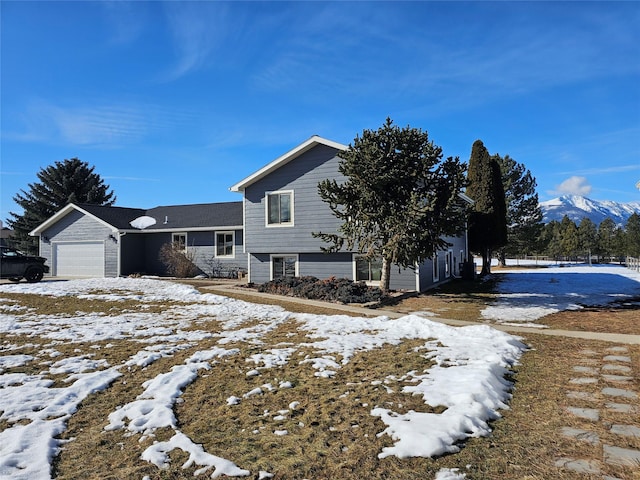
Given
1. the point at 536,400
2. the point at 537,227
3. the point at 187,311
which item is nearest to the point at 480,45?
the point at 536,400

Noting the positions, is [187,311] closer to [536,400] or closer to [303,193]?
[303,193]

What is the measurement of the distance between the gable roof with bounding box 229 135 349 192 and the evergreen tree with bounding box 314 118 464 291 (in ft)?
9.56

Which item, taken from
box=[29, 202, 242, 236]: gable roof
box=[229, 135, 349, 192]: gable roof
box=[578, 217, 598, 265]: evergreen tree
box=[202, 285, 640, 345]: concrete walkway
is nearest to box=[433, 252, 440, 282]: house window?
box=[229, 135, 349, 192]: gable roof

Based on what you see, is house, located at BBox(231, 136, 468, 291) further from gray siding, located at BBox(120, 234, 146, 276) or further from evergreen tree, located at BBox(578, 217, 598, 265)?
evergreen tree, located at BBox(578, 217, 598, 265)

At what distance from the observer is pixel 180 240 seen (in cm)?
2509

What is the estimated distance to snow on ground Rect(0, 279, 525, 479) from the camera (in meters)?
3.66

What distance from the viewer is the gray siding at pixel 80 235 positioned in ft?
81.7

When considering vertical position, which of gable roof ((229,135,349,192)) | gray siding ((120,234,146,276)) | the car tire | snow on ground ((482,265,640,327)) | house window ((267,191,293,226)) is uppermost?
gable roof ((229,135,349,192))

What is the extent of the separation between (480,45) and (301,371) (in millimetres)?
11019

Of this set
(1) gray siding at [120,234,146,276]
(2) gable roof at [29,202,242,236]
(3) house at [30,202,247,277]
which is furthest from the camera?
(1) gray siding at [120,234,146,276]

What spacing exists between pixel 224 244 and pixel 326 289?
10975 millimetres

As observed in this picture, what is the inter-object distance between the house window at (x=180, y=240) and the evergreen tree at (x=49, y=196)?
23.8m

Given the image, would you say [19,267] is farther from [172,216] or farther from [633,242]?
[633,242]

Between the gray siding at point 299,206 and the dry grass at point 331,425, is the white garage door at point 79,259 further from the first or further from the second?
the dry grass at point 331,425
